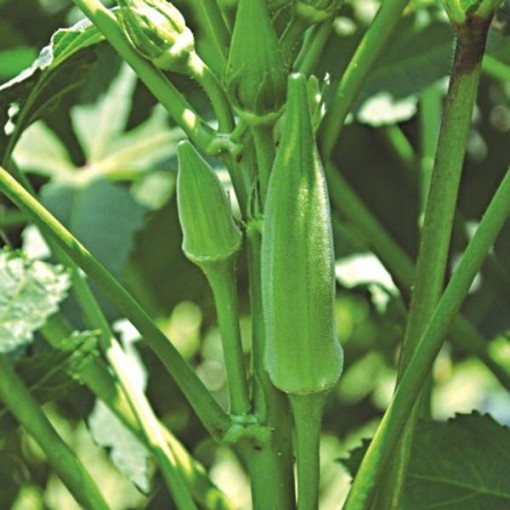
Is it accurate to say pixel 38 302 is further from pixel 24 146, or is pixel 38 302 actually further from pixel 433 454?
pixel 24 146

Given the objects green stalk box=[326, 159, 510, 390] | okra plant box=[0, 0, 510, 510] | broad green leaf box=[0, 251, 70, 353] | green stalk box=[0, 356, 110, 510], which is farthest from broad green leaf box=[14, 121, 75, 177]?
green stalk box=[0, 356, 110, 510]

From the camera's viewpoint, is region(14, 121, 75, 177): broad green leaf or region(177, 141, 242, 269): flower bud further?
region(14, 121, 75, 177): broad green leaf

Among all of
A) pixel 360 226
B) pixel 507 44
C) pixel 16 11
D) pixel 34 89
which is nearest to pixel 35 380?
pixel 34 89

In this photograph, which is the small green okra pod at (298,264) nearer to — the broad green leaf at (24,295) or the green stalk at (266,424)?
the green stalk at (266,424)

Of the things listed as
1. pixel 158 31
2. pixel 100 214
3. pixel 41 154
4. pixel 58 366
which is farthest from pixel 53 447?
pixel 41 154

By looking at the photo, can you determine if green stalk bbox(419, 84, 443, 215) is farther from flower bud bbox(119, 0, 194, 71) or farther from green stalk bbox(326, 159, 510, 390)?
flower bud bbox(119, 0, 194, 71)

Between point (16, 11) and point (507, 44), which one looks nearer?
point (507, 44)
